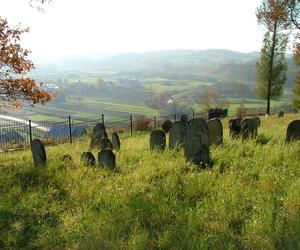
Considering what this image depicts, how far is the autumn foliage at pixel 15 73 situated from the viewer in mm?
14000

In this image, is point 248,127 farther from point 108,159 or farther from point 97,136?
point 97,136

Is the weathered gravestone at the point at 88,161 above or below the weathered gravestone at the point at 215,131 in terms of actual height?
below

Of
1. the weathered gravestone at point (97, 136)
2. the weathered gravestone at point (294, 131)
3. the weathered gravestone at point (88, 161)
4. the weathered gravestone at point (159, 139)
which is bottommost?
the weathered gravestone at point (97, 136)

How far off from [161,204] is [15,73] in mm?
9946

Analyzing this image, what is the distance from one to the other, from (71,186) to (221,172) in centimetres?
317

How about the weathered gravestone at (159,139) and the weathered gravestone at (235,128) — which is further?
→ the weathered gravestone at (235,128)

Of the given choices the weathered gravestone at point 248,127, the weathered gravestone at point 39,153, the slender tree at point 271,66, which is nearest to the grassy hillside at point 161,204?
the weathered gravestone at point 39,153

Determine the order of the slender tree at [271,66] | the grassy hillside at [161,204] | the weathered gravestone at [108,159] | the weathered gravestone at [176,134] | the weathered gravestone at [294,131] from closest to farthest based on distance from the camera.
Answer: the grassy hillside at [161,204]
the weathered gravestone at [108,159]
the weathered gravestone at [294,131]
the weathered gravestone at [176,134]
the slender tree at [271,66]

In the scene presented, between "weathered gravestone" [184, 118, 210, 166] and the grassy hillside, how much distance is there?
0.95 feet

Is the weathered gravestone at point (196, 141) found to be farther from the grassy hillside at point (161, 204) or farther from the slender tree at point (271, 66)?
the slender tree at point (271, 66)

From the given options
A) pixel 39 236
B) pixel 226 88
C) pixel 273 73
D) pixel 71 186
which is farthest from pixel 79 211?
pixel 226 88

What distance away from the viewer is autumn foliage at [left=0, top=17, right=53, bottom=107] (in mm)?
14000

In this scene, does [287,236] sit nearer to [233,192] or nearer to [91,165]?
[233,192]

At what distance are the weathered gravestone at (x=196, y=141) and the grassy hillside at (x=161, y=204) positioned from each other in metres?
0.29
